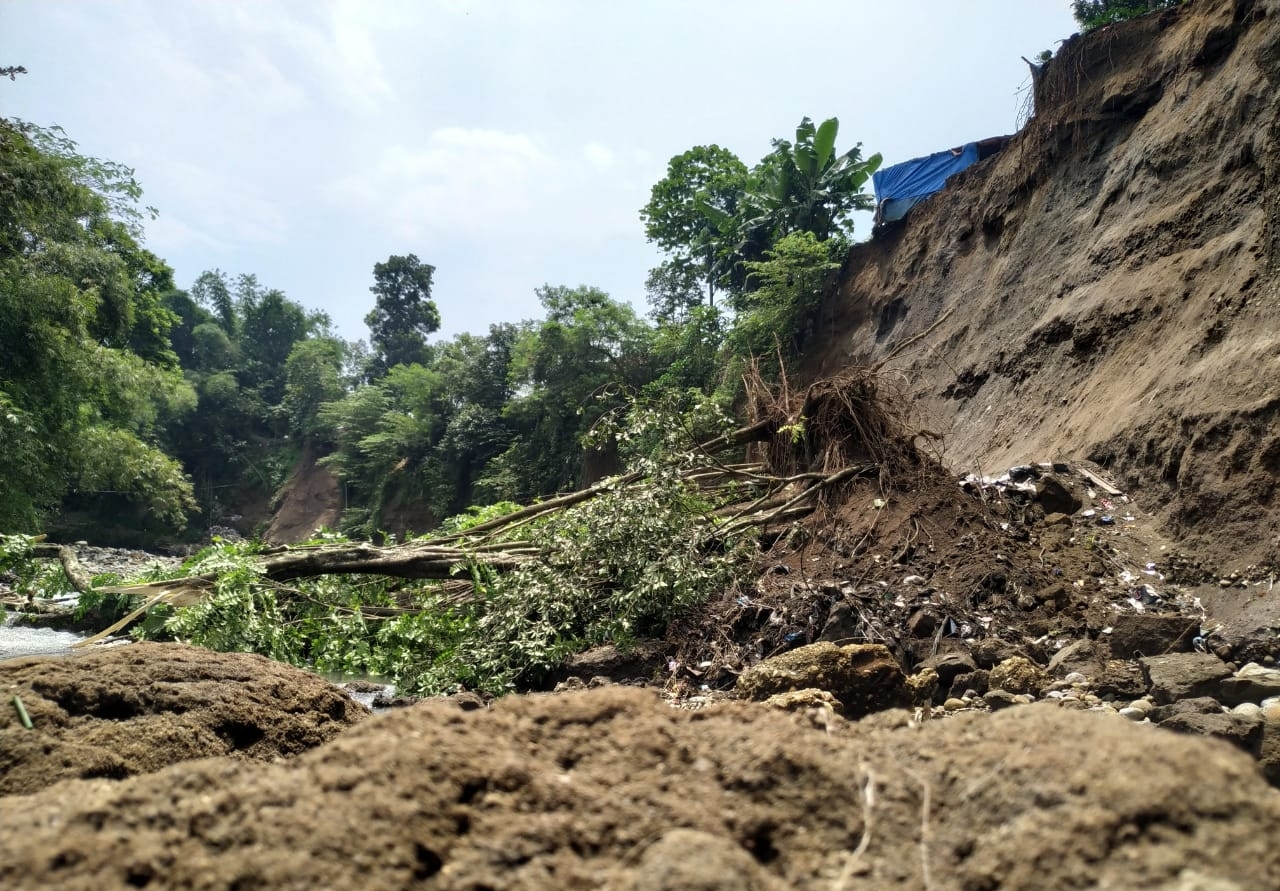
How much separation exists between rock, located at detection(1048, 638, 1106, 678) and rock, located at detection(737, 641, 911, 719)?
0.89 metres

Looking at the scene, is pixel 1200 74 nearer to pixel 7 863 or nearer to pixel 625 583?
pixel 625 583

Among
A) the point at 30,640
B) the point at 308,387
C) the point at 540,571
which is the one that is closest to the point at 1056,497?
the point at 540,571

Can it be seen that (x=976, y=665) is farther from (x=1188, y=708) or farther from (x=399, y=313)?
(x=399, y=313)

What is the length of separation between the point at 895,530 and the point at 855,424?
153 centimetres

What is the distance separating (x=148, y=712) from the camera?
2357mm

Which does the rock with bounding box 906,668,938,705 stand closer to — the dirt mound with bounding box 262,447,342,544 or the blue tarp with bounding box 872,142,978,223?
the blue tarp with bounding box 872,142,978,223

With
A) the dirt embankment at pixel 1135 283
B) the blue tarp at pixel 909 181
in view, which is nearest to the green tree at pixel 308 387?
the blue tarp at pixel 909 181

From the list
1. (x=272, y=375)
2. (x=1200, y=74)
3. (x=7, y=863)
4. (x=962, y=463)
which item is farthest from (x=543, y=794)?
(x=272, y=375)

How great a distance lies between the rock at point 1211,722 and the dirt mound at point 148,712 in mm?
3137

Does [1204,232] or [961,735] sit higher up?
[1204,232]

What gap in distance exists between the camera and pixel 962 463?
9.61 meters

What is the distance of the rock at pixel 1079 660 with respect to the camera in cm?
417

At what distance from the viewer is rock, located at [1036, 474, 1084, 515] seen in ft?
20.8

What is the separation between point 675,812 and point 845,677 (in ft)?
10.3
